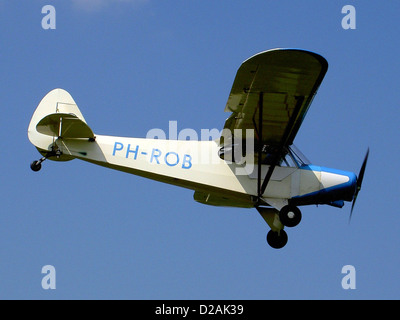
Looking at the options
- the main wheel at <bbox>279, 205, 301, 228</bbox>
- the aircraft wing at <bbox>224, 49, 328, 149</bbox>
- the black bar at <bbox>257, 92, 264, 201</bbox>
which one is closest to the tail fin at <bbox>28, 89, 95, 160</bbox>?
the aircraft wing at <bbox>224, 49, 328, 149</bbox>

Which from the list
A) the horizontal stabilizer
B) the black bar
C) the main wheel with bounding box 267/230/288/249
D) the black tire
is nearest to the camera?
the black bar

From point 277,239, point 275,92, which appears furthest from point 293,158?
point 275,92

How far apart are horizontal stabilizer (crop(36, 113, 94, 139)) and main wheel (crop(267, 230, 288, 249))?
171 inches

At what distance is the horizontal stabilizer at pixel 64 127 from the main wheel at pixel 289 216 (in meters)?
4.17

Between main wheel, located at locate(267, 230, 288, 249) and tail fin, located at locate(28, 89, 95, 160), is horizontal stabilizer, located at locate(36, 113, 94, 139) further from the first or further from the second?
main wheel, located at locate(267, 230, 288, 249)

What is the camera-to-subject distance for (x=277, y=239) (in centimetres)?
1430

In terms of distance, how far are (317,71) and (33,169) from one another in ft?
19.2

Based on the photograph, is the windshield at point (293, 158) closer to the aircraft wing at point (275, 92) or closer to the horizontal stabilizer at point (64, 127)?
the aircraft wing at point (275, 92)

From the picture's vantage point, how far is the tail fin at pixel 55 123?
13102mm

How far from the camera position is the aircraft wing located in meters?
11.1

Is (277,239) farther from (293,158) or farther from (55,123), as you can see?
(55,123)

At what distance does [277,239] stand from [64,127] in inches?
199

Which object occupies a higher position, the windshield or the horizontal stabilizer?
the horizontal stabilizer

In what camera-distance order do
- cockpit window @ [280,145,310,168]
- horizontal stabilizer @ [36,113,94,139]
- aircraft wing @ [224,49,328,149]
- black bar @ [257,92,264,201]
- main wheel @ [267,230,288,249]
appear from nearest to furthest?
1. aircraft wing @ [224,49,328,149]
2. black bar @ [257,92,264,201]
3. horizontal stabilizer @ [36,113,94,139]
4. cockpit window @ [280,145,310,168]
5. main wheel @ [267,230,288,249]
